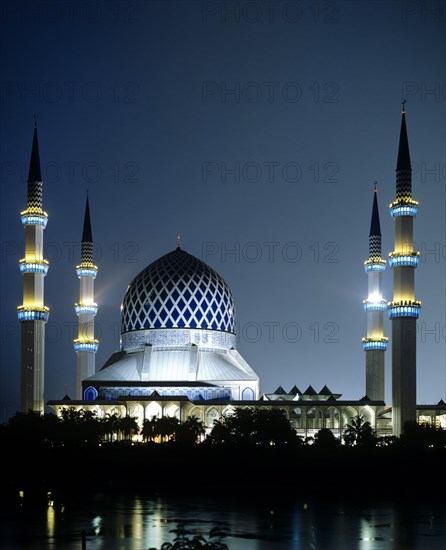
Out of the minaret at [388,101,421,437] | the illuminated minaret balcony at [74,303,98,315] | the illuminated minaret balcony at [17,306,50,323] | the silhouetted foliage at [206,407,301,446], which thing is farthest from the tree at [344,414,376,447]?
the illuminated minaret balcony at [74,303,98,315]

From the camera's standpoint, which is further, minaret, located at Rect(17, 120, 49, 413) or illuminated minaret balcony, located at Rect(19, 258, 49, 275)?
illuminated minaret balcony, located at Rect(19, 258, 49, 275)

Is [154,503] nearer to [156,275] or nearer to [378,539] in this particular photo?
[378,539]

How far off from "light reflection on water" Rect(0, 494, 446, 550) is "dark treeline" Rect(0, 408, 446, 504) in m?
4.11

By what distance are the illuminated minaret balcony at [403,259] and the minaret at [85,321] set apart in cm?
1796

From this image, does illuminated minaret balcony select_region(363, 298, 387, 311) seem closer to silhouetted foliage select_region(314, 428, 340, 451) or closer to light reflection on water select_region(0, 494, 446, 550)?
silhouetted foliage select_region(314, 428, 340, 451)

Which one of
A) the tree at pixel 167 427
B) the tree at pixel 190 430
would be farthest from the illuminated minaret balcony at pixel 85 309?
the tree at pixel 167 427

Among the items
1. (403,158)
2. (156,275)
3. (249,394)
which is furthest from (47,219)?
(403,158)

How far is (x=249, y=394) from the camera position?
62094 millimetres

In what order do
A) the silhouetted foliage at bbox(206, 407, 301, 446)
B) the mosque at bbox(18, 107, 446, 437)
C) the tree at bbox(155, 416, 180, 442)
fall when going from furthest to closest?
the mosque at bbox(18, 107, 446, 437), the tree at bbox(155, 416, 180, 442), the silhouetted foliage at bbox(206, 407, 301, 446)

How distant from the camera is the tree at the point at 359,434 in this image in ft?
166

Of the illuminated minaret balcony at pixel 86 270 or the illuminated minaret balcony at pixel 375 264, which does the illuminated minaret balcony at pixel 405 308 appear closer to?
the illuminated minaret balcony at pixel 375 264

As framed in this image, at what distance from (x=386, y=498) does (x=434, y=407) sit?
66.2ft

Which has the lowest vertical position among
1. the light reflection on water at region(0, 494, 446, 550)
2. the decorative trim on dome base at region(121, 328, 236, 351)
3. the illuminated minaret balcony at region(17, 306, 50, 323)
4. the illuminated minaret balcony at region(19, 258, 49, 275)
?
the light reflection on water at region(0, 494, 446, 550)

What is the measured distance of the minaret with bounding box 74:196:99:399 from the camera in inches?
2532
